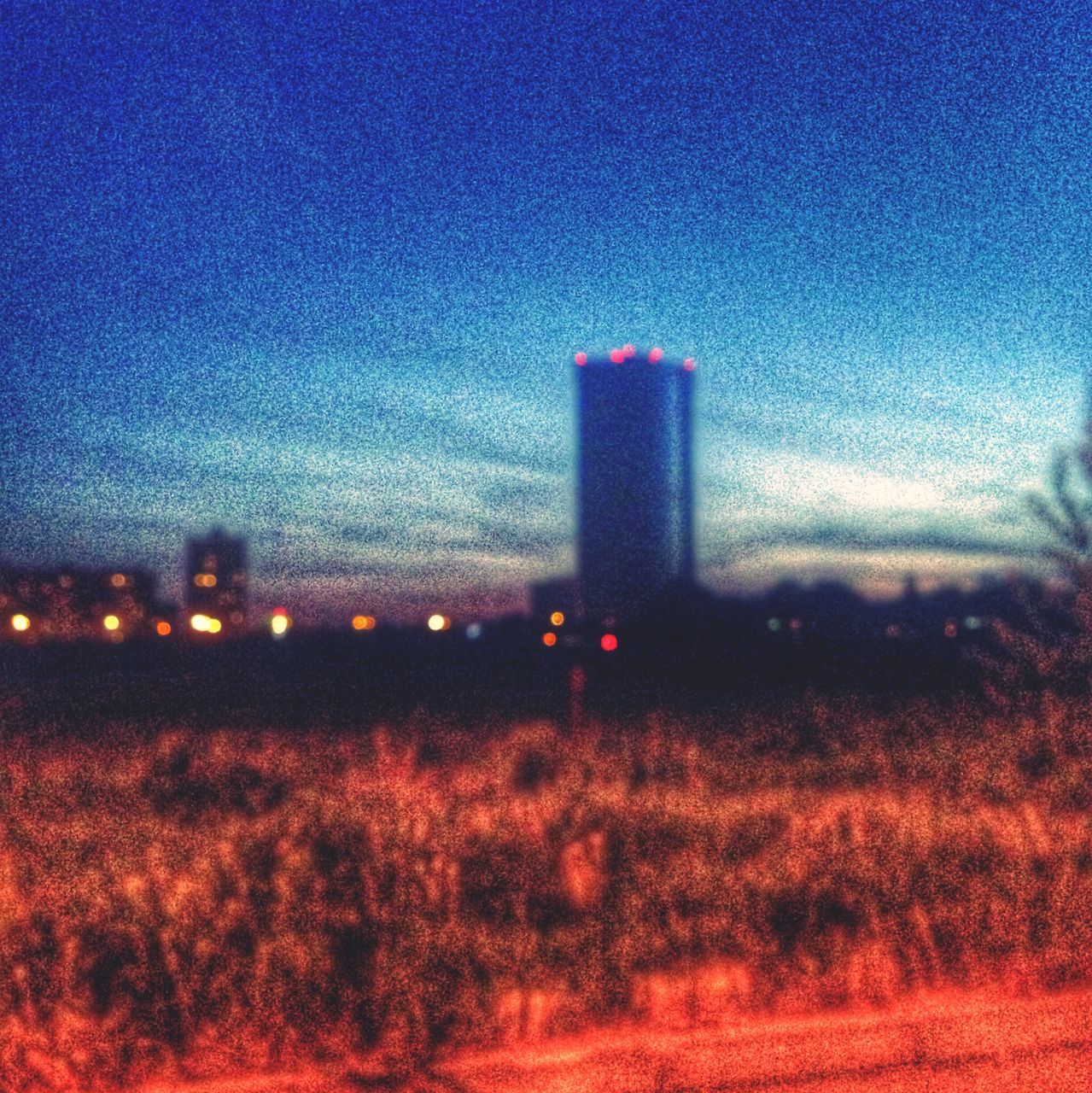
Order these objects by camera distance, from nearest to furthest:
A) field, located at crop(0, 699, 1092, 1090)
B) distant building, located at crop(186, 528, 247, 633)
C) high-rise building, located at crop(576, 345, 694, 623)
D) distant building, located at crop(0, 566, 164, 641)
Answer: field, located at crop(0, 699, 1092, 1090) < distant building, located at crop(0, 566, 164, 641) < distant building, located at crop(186, 528, 247, 633) < high-rise building, located at crop(576, 345, 694, 623)

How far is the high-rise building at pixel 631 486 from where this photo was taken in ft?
173

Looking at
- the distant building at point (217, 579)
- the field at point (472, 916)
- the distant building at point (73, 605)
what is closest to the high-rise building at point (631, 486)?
the distant building at point (217, 579)

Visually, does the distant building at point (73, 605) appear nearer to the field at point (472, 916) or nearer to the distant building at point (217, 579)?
the distant building at point (217, 579)

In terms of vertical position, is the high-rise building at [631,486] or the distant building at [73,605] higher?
the high-rise building at [631,486]

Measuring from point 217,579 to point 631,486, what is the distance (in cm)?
2834

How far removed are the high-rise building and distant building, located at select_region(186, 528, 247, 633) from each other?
20017mm

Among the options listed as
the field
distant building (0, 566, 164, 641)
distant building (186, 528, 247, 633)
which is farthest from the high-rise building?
the field

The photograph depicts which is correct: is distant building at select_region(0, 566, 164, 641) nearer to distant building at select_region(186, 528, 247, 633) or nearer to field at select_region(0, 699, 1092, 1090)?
distant building at select_region(186, 528, 247, 633)

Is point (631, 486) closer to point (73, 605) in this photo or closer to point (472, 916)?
point (73, 605)

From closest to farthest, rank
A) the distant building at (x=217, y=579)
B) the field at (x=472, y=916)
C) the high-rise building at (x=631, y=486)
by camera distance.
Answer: the field at (x=472, y=916), the distant building at (x=217, y=579), the high-rise building at (x=631, y=486)

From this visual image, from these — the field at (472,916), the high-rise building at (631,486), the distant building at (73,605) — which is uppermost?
the high-rise building at (631,486)

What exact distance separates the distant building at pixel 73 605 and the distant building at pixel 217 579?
1.56m

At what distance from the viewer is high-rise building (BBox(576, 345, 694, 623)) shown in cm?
5275

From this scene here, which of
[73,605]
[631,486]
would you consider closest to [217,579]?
[73,605]
